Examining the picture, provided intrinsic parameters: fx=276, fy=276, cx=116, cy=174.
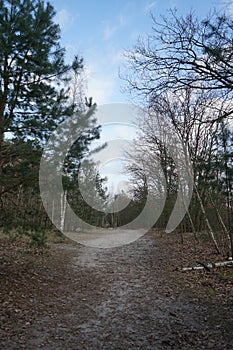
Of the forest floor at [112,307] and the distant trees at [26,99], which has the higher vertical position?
the distant trees at [26,99]

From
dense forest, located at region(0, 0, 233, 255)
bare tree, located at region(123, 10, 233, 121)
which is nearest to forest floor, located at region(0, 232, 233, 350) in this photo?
dense forest, located at region(0, 0, 233, 255)

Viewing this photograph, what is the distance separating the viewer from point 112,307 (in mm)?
5035

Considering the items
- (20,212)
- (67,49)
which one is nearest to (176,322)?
(20,212)

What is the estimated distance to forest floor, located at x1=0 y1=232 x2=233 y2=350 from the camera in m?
3.63

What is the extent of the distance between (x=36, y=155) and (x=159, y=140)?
10397mm

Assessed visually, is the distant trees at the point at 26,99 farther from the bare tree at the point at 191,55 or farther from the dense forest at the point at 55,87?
the bare tree at the point at 191,55

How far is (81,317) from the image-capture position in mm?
4504

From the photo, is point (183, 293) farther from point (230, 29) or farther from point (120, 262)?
point (230, 29)

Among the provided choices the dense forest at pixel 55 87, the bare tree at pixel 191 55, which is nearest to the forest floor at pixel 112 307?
the dense forest at pixel 55 87

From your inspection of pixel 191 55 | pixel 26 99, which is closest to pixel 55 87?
pixel 26 99

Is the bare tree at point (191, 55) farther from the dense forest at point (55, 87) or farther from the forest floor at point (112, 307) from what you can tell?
the forest floor at point (112, 307)

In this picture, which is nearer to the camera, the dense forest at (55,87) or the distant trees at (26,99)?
the dense forest at (55,87)

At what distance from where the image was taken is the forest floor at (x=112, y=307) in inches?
143

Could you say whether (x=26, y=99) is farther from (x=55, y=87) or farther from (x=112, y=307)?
(x=112, y=307)
